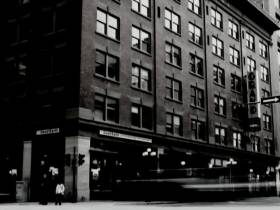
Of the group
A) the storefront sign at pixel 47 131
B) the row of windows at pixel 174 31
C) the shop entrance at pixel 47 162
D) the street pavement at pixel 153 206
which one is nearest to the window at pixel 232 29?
the row of windows at pixel 174 31

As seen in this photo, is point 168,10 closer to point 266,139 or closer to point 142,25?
point 142,25

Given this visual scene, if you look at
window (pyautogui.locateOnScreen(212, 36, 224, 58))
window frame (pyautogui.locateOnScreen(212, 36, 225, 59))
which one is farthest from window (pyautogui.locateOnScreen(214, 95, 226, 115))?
window (pyautogui.locateOnScreen(212, 36, 224, 58))

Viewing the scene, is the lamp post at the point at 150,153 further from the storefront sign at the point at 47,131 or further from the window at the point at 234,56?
the window at the point at 234,56

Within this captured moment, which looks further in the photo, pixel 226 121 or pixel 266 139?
pixel 266 139

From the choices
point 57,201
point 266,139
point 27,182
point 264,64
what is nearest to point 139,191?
point 57,201

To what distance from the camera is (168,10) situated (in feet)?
128

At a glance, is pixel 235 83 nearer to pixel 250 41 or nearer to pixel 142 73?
pixel 250 41

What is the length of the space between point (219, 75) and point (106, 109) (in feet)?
57.0

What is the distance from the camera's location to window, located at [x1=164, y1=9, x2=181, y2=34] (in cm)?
3862

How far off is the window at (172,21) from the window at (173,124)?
25.1 feet

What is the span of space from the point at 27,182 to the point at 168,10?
19.1 metres

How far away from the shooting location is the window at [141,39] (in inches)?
1371

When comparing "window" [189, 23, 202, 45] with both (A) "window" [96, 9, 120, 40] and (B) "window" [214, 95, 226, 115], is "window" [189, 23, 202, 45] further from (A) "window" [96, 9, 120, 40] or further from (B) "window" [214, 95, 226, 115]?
(A) "window" [96, 9, 120, 40]

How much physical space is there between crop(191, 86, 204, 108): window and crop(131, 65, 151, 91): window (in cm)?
633
